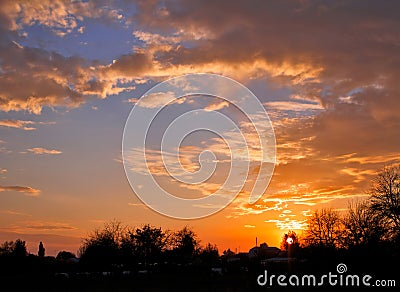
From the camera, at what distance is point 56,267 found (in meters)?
82.1

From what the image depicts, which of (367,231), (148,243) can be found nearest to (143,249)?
(148,243)

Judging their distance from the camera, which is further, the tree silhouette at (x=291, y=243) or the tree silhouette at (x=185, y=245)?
the tree silhouette at (x=185, y=245)

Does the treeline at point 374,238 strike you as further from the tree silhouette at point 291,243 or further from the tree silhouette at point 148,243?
the tree silhouette at point 148,243

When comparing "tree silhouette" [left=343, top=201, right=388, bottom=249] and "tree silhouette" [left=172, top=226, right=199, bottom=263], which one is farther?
"tree silhouette" [left=172, top=226, right=199, bottom=263]

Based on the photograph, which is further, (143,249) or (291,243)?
(143,249)

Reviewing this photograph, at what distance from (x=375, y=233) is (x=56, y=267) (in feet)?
176

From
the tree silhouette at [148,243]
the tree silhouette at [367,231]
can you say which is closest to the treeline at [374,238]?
the tree silhouette at [367,231]

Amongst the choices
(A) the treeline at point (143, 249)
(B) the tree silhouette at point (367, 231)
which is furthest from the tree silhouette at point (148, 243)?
(B) the tree silhouette at point (367, 231)

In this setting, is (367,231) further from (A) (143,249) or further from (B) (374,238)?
(A) (143,249)

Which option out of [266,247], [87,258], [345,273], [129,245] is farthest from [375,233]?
[266,247]

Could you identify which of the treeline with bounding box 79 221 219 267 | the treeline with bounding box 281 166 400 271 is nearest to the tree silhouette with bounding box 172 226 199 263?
the treeline with bounding box 79 221 219 267

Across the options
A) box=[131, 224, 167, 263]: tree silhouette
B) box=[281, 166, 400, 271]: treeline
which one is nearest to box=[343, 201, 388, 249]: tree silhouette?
box=[281, 166, 400, 271]: treeline

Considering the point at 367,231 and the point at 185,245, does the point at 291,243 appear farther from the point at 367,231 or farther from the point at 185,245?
the point at 185,245

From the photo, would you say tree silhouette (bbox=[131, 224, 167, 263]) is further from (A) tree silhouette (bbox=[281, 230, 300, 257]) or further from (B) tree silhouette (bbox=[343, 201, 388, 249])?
(B) tree silhouette (bbox=[343, 201, 388, 249])
